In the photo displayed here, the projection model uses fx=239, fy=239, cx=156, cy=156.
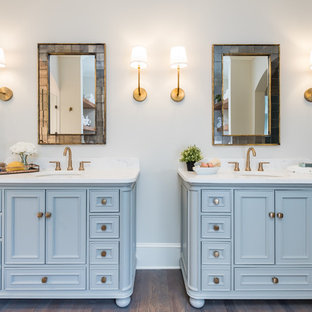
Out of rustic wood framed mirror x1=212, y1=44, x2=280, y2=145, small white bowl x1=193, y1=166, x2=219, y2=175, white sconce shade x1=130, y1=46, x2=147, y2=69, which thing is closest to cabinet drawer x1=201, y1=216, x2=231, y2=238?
small white bowl x1=193, y1=166, x2=219, y2=175

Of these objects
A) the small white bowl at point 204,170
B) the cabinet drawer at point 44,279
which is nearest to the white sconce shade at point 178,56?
the small white bowl at point 204,170

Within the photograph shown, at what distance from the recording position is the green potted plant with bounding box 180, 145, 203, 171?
195cm

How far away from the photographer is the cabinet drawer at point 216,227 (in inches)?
61.8

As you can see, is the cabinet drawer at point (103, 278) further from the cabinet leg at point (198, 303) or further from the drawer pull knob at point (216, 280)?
the drawer pull knob at point (216, 280)

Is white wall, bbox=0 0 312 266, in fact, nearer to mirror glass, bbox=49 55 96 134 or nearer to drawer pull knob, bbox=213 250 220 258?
mirror glass, bbox=49 55 96 134

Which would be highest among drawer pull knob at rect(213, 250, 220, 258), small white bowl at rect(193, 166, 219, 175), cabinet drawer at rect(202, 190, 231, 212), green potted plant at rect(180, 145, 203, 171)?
green potted plant at rect(180, 145, 203, 171)

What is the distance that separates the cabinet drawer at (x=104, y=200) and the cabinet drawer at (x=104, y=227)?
58mm

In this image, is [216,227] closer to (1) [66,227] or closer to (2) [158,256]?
(2) [158,256]

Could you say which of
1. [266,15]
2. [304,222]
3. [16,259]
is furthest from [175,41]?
[16,259]

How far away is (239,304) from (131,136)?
4.94 ft

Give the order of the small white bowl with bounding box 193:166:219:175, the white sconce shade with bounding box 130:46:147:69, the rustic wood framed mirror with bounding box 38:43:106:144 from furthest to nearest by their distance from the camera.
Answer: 1. the rustic wood framed mirror with bounding box 38:43:106:144
2. the white sconce shade with bounding box 130:46:147:69
3. the small white bowl with bounding box 193:166:219:175

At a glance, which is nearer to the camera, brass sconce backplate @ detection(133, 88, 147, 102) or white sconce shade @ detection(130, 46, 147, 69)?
white sconce shade @ detection(130, 46, 147, 69)

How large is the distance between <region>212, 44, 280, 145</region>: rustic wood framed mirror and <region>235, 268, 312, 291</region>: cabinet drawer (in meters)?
1.01

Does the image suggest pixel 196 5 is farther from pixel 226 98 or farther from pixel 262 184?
pixel 262 184
